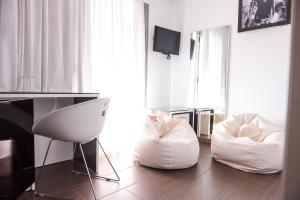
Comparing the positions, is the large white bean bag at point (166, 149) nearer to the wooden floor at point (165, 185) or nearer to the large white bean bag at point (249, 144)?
the wooden floor at point (165, 185)

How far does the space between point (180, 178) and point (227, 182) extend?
414 mm

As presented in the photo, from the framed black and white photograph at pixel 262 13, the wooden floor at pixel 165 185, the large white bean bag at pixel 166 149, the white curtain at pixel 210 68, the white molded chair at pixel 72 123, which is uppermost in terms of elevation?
the framed black and white photograph at pixel 262 13

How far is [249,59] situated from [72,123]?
2.49 meters

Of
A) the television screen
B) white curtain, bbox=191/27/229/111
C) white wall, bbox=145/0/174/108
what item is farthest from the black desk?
white curtain, bbox=191/27/229/111

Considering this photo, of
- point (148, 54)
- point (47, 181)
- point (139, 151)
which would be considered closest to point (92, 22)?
point (148, 54)

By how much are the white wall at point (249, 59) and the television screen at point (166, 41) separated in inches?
6.3

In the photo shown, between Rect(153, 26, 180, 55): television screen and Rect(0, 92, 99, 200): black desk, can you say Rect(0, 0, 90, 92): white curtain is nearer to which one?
Rect(0, 92, 99, 200): black desk

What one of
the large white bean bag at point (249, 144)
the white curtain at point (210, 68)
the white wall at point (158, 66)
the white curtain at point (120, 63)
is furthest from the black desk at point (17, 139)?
the white curtain at point (210, 68)

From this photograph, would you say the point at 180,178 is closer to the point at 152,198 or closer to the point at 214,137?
the point at 152,198

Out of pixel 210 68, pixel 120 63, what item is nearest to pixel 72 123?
pixel 120 63

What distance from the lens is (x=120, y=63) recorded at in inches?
104

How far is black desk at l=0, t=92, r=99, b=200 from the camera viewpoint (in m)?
1.26

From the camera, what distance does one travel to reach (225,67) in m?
2.99

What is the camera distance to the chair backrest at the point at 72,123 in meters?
1.30
